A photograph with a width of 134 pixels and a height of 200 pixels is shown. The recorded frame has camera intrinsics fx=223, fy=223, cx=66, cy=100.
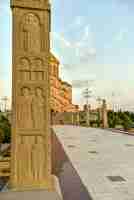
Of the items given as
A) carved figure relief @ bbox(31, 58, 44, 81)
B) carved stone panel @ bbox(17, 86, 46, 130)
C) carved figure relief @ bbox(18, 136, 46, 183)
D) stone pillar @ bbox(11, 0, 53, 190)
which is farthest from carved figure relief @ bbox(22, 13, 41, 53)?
carved figure relief @ bbox(18, 136, 46, 183)

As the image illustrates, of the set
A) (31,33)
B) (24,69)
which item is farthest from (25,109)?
(31,33)

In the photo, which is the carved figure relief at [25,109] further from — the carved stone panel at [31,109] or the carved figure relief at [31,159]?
the carved figure relief at [31,159]

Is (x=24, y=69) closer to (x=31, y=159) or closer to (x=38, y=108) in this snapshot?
(x=38, y=108)

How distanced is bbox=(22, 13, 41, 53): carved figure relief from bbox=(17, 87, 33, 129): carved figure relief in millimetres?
562

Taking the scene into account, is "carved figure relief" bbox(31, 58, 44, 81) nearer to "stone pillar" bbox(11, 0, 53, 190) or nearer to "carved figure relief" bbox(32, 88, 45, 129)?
"stone pillar" bbox(11, 0, 53, 190)

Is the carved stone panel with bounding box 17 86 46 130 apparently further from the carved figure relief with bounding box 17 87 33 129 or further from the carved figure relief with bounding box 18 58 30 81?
the carved figure relief with bounding box 18 58 30 81

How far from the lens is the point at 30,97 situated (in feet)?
9.76

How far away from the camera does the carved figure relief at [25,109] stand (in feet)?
9.61

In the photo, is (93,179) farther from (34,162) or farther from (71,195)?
(34,162)

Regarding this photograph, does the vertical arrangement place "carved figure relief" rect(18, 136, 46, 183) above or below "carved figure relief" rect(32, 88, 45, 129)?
below

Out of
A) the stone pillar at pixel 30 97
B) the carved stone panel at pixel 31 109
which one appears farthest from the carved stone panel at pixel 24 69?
the carved stone panel at pixel 31 109

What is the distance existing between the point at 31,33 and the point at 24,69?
0.49m

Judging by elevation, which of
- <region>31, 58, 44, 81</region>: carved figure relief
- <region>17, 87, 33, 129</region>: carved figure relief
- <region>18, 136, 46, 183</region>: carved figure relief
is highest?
<region>31, 58, 44, 81</region>: carved figure relief

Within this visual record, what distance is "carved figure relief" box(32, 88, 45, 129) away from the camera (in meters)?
2.96
